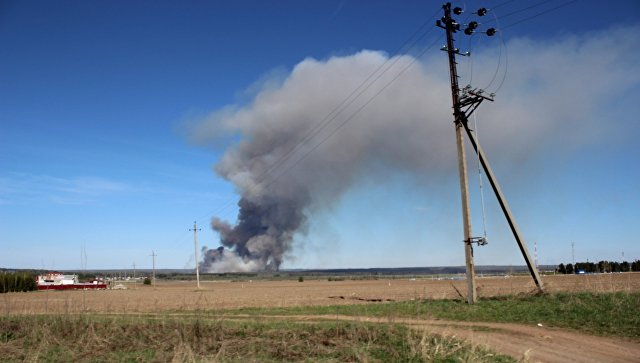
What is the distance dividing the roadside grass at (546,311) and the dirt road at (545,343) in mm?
1116

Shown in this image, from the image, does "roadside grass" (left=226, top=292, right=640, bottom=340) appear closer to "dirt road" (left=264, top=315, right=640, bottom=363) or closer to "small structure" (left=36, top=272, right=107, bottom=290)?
"dirt road" (left=264, top=315, right=640, bottom=363)

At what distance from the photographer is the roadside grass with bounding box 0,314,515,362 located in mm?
12070

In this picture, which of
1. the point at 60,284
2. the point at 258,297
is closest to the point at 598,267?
the point at 258,297

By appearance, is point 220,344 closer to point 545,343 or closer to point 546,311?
point 545,343

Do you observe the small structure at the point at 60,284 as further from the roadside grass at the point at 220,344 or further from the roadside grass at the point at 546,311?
the roadside grass at the point at 220,344

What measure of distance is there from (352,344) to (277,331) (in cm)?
291

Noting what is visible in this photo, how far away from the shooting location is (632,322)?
15859 millimetres

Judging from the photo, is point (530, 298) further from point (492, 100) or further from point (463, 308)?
point (492, 100)

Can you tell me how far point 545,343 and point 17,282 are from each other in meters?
88.6

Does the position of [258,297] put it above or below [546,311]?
below

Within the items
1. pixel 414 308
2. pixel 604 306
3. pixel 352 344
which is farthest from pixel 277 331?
pixel 604 306

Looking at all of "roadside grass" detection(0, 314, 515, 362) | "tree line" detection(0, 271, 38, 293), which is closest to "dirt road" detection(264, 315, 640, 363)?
"roadside grass" detection(0, 314, 515, 362)

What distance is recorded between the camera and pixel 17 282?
3255 inches

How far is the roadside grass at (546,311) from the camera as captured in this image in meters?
16.2
